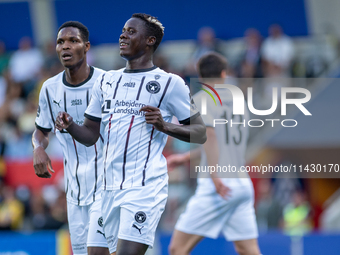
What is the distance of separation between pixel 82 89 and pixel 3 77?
37.6 feet

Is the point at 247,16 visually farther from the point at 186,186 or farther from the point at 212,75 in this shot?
the point at 212,75

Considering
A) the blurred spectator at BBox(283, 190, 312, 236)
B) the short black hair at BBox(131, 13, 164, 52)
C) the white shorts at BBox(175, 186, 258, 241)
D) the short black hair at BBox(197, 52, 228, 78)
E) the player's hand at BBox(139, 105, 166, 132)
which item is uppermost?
the short black hair at BBox(131, 13, 164, 52)

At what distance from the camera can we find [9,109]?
15.0m

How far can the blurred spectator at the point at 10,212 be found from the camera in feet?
38.7

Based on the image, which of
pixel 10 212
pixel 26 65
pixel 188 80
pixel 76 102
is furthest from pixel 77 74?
pixel 26 65

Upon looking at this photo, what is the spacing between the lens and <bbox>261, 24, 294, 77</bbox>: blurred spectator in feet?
42.5

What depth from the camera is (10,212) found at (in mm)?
11906

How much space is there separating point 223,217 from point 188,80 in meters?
6.82

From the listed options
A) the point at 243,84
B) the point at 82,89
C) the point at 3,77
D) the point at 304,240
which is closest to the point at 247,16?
the point at 243,84

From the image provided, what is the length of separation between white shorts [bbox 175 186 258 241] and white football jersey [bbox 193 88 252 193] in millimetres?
121

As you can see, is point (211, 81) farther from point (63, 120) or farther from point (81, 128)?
point (63, 120)

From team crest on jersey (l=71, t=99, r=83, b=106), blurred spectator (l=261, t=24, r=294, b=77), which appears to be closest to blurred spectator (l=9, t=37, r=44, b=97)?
blurred spectator (l=261, t=24, r=294, b=77)

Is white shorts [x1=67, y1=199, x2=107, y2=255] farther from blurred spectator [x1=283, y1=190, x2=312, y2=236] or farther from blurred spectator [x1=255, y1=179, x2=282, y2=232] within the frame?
blurred spectator [x1=283, y1=190, x2=312, y2=236]

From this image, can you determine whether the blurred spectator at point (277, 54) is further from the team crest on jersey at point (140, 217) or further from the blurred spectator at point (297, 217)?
the team crest on jersey at point (140, 217)
